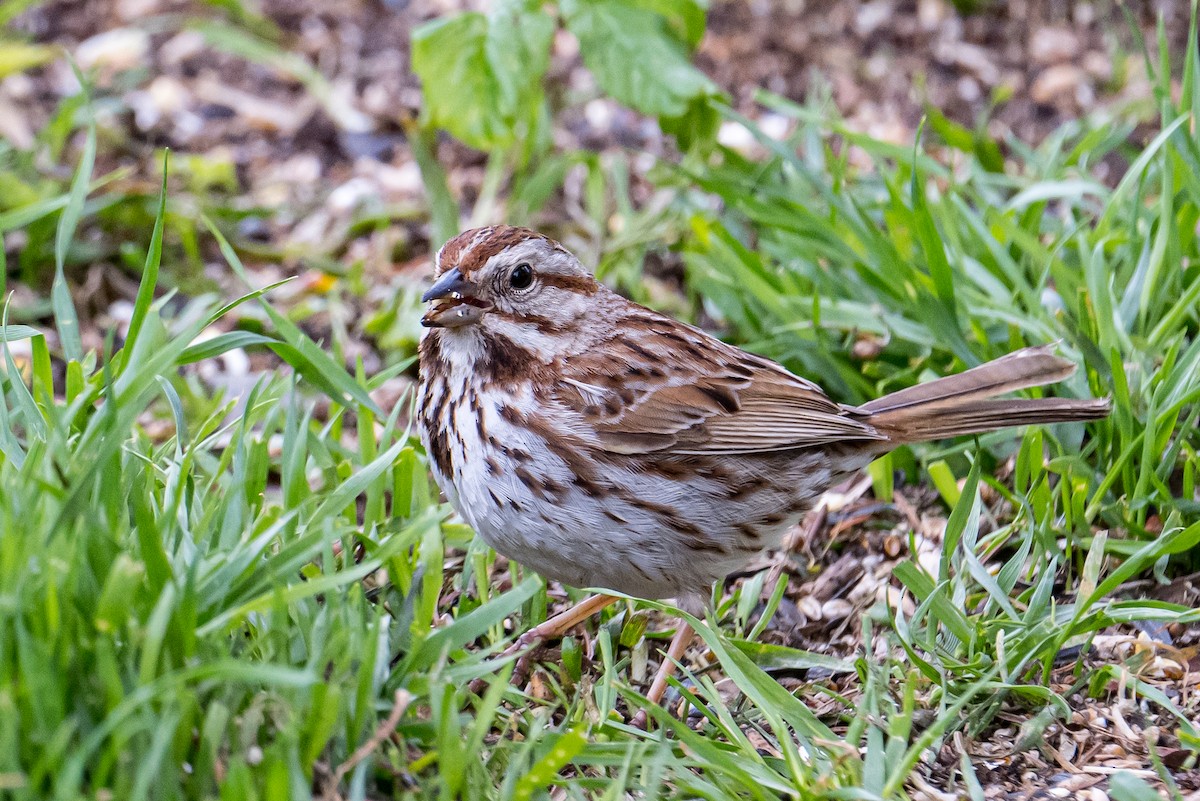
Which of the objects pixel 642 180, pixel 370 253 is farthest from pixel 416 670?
pixel 642 180

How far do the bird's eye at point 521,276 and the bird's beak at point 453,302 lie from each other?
0.13 meters

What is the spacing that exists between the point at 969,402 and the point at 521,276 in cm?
126

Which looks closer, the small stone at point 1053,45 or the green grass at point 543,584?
the green grass at point 543,584

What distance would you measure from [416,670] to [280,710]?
1.18 feet

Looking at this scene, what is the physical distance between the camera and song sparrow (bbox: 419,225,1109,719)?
3.27 meters

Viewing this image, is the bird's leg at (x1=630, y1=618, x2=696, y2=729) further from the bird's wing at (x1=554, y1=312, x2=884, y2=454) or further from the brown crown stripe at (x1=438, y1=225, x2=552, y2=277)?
the brown crown stripe at (x1=438, y1=225, x2=552, y2=277)

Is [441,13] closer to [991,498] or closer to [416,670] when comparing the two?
[991,498]

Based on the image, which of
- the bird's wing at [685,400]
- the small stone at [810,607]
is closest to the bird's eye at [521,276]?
the bird's wing at [685,400]

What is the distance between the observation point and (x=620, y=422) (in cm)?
342

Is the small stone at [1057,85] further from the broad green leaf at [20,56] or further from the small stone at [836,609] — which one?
the broad green leaf at [20,56]

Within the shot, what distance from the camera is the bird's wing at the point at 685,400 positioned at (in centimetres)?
343

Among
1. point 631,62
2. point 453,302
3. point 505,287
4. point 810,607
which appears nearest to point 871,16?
point 631,62

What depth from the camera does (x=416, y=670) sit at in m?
2.76

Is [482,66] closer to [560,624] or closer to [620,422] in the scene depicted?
[620,422]
